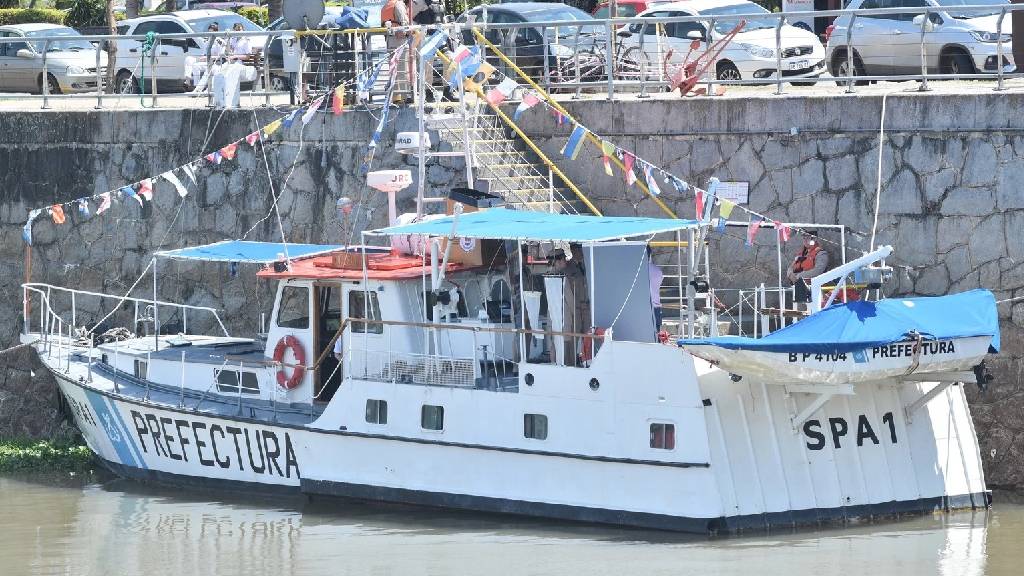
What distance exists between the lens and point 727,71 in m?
24.4

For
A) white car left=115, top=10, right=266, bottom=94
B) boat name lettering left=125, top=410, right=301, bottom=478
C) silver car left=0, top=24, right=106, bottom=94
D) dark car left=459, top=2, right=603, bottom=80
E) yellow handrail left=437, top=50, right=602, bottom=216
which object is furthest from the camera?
silver car left=0, top=24, right=106, bottom=94

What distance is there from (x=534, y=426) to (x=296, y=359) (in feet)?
9.76

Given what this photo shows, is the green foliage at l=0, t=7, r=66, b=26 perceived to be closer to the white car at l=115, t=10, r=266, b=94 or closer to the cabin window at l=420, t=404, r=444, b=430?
the white car at l=115, t=10, r=266, b=94

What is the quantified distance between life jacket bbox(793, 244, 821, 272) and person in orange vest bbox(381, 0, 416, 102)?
4.99m

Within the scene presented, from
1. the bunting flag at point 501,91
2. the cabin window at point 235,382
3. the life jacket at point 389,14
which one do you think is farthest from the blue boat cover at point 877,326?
the life jacket at point 389,14

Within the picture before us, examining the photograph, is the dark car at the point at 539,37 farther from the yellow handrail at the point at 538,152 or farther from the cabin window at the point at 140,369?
the cabin window at the point at 140,369

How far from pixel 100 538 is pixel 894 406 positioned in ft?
24.7

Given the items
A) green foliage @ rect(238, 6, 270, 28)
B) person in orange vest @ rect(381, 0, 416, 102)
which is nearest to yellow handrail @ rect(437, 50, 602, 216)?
person in orange vest @ rect(381, 0, 416, 102)

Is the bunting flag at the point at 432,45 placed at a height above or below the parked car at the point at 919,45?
above

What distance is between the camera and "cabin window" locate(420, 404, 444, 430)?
1808 centimetres

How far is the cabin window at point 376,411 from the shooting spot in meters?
18.4

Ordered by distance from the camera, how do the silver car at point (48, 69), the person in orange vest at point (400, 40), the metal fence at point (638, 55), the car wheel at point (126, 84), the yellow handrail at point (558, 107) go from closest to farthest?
the yellow handrail at point (558, 107), the person in orange vest at point (400, 40), the metal fence at point (638, 55), the car wheel at point (126, 84), the silver car at point (48, 69)

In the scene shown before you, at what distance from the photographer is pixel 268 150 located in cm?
2234

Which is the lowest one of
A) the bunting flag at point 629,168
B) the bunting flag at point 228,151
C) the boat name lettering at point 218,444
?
the boat name lettering at point 218,444
